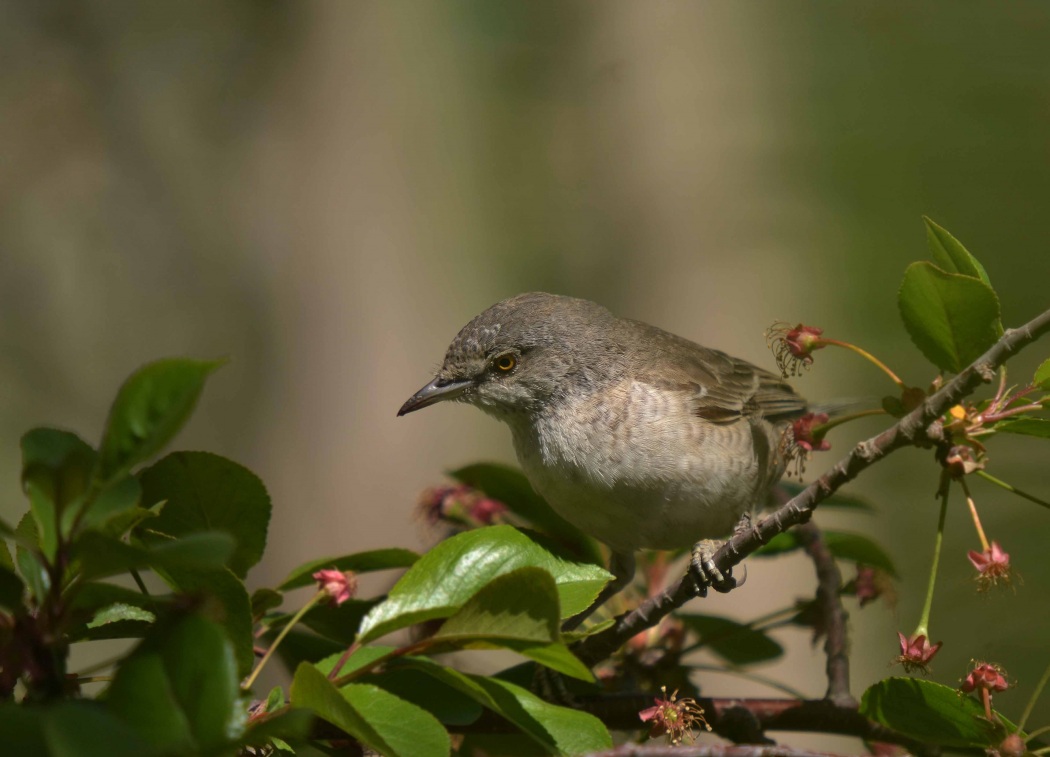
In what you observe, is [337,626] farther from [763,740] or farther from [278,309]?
[278,309]

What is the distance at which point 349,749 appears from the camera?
219 cm

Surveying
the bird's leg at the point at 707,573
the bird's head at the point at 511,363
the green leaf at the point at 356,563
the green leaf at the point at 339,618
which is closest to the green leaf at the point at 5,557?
the green leaf at the point at 356,563

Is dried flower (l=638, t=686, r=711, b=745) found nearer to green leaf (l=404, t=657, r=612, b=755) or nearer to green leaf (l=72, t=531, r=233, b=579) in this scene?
green leaf (l=404, t=657, r=612, b=755)

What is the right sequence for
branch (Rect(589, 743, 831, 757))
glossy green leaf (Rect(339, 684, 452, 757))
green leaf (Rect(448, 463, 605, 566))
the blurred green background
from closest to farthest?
branch (Rect(589, 743, 831, 757)) → glossy green leaf (Rect(339, 684, 452, 757)) → green leaf (Rect(448, 463, 605, 566)) → the blurred green background

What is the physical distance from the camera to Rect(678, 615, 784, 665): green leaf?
3152 millimetres

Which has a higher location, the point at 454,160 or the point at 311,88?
the point at 311,88

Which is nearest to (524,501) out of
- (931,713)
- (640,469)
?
(640,469)

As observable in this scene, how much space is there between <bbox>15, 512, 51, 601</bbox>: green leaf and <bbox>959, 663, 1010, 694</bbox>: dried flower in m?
1.78

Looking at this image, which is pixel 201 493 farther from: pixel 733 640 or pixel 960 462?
pixel 733 640

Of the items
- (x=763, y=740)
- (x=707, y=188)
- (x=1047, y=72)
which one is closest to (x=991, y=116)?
(x=1047, y=72)

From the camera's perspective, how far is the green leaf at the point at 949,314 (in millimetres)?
2055

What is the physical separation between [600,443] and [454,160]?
6.67 meters

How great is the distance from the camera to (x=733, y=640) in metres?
3.27

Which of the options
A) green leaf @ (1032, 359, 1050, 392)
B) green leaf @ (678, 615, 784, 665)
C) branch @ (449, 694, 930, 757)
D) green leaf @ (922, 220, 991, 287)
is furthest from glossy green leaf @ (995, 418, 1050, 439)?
green leaf @ (678, 615, 784, 665)
